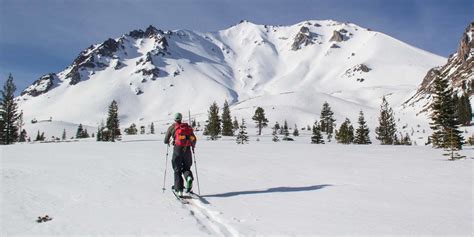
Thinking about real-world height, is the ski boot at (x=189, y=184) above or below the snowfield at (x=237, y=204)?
above

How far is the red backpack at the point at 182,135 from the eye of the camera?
12202 mm

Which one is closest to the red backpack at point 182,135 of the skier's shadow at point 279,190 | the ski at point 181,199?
the ski at point 181,199

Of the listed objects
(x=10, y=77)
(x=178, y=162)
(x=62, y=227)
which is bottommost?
(x=62, y=227)

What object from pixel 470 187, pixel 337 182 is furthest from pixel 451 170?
pixel 337 182

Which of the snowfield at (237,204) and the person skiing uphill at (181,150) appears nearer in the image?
the snowfield at (237,204)

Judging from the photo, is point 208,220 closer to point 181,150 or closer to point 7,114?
point 181,150

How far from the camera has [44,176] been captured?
14422 millimetres

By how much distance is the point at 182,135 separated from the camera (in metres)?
12.2

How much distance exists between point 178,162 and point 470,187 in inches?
411

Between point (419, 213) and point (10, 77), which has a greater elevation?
point (10, 77)

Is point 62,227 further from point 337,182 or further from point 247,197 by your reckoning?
point 337,182

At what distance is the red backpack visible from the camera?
12202 mm

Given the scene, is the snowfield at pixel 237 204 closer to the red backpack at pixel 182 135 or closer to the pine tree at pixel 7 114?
the red backpack at pixel 182 135

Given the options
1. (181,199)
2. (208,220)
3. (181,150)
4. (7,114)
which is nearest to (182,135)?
(181,150)
